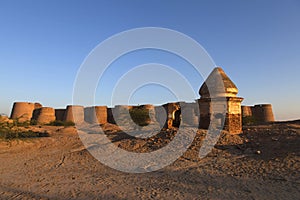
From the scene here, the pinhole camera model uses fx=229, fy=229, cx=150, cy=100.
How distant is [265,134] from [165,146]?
5139mm

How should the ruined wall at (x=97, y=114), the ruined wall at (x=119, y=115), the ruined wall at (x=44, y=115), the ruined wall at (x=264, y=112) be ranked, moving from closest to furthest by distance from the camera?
the ruined wall at (x=119, y=115) → the ruined wall at (x=264, y=112) → the ruined wall at (x=44, y=115) → the ruined wall at (x=97, y=114)

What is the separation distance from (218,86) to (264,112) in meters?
22.5

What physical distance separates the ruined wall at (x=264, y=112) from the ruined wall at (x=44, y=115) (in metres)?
27.7

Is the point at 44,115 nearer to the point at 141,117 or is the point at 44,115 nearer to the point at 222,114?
the point at 141,117

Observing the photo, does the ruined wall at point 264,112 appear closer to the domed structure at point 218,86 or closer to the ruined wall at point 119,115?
the ruined wall at point 119,115

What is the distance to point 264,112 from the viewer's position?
30.4m

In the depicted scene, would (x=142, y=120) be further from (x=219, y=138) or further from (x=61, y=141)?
(x=219, y=138)

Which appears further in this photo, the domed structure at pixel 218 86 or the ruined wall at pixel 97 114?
the ruined wall at pixel 97 114

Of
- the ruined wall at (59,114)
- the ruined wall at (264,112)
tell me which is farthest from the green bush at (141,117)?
the ruined wall at (264,112)

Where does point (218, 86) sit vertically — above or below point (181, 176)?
above

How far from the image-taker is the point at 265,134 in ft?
36.4

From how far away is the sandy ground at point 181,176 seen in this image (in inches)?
194

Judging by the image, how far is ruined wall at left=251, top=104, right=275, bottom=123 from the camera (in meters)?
30.0

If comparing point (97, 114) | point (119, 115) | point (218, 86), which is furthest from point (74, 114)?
point (218, 86)
